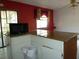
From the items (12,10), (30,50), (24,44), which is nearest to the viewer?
(30,50)

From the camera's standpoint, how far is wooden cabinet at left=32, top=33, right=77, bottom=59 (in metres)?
2.15

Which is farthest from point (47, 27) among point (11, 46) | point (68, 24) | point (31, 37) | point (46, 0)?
point (11, 46)

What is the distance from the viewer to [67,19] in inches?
285

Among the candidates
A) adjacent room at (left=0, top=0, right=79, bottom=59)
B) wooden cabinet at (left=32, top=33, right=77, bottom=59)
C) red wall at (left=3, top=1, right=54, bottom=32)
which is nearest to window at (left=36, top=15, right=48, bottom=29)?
adjacent room at (left=0, top=0, right=79, bottom=59)

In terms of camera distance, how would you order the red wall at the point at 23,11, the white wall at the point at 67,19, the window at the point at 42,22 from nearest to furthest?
the red wall at the point at 23,11 → the window at the point at 42,22 → the white wall at the point at 67,19

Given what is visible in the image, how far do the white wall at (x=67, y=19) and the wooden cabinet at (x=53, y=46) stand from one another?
4.72m

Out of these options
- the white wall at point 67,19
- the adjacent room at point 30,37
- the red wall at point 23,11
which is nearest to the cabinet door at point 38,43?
the adjacent room at point 30,37

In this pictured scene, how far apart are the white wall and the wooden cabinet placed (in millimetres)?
4717

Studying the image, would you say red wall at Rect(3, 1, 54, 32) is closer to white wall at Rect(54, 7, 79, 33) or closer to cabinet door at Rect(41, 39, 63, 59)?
white wall at Rect(54, 7, 79, 33)

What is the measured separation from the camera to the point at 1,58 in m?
2.45

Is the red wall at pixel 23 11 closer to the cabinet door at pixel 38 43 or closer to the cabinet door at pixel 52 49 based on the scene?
the cabinet door at pixel 38 43

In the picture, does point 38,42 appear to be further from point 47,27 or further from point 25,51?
point 47,27

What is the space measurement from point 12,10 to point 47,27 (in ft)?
9.42

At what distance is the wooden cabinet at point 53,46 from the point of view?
2.15m
